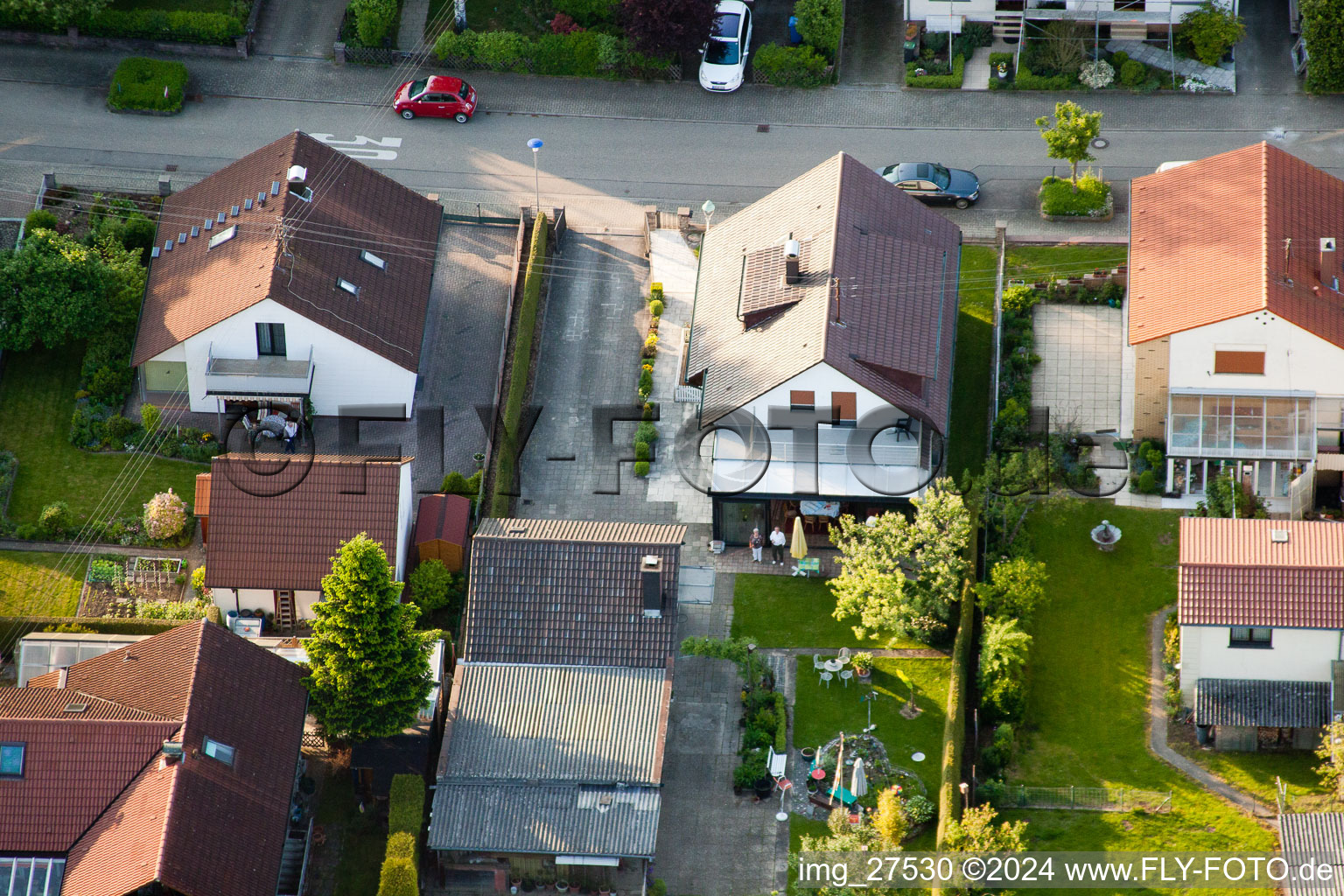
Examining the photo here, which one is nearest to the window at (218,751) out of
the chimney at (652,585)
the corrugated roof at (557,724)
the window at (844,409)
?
the corrugated roof at (557,724)

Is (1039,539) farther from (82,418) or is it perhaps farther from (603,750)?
(82,418)

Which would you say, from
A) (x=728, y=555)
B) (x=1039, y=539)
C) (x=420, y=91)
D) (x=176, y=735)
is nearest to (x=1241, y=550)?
(x=1039, y=539)

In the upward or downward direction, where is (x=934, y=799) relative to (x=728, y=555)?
downward

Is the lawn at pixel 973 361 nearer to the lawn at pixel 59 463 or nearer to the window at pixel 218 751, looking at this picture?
the lawn at pixel 59 463

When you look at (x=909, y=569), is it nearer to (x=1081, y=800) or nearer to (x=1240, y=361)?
(x=1081, y=800)

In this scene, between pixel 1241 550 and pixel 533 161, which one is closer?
pixel 1241 550

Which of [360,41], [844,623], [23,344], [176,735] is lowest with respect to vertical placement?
[176,735]

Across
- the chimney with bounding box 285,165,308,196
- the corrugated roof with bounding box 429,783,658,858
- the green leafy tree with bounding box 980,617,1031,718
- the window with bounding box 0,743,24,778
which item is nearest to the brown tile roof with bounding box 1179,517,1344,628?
the green leafy tree with bounding box 980,617,1031,718

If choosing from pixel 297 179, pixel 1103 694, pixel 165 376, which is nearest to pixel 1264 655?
pixel 1103 694
